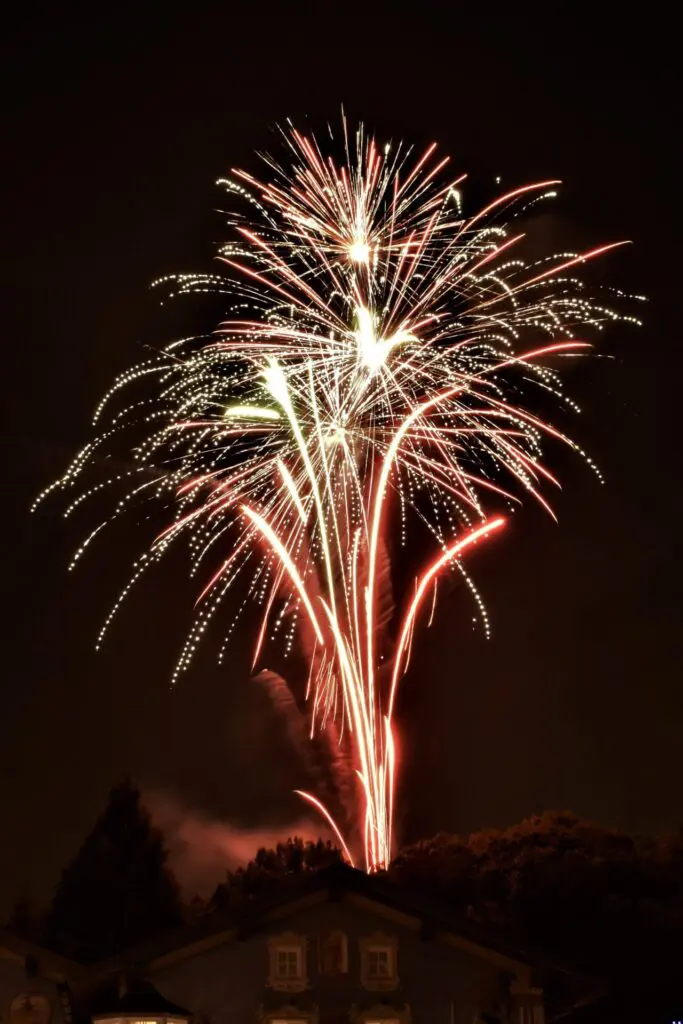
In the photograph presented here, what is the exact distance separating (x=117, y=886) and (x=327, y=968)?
36525mm

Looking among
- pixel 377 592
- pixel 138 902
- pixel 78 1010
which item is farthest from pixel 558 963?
pixel 138 902

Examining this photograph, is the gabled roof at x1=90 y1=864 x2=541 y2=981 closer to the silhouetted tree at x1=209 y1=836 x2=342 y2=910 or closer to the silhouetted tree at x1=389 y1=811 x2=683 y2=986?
the silhouetted tree at x1=389 y1=811 x2=683 y2=986

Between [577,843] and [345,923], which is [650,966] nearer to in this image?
[577,843]

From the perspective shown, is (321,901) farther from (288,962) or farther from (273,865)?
(273,865)

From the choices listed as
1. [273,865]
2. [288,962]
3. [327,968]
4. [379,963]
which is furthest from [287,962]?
[273,865]

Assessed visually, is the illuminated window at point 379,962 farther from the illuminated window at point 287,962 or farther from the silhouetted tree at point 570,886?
the silhouetted tree at point 570,886

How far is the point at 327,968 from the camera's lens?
2359cm

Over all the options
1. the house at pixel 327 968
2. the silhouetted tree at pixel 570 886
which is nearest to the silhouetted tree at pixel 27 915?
the silhouetted tree at pixel 570 886

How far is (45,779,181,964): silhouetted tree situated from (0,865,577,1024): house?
31.8 meters

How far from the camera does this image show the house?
916 inches

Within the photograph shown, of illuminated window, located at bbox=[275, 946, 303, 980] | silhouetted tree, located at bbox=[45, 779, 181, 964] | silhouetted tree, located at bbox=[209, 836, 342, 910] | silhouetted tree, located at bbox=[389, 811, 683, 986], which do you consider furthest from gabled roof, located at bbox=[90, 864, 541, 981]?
silhouetted tree, located at bbox=[45, 779, 181, 964]

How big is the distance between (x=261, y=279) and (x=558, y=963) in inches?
620

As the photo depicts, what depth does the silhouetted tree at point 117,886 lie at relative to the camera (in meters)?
55.5

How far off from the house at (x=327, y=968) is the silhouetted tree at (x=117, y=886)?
3184cm
